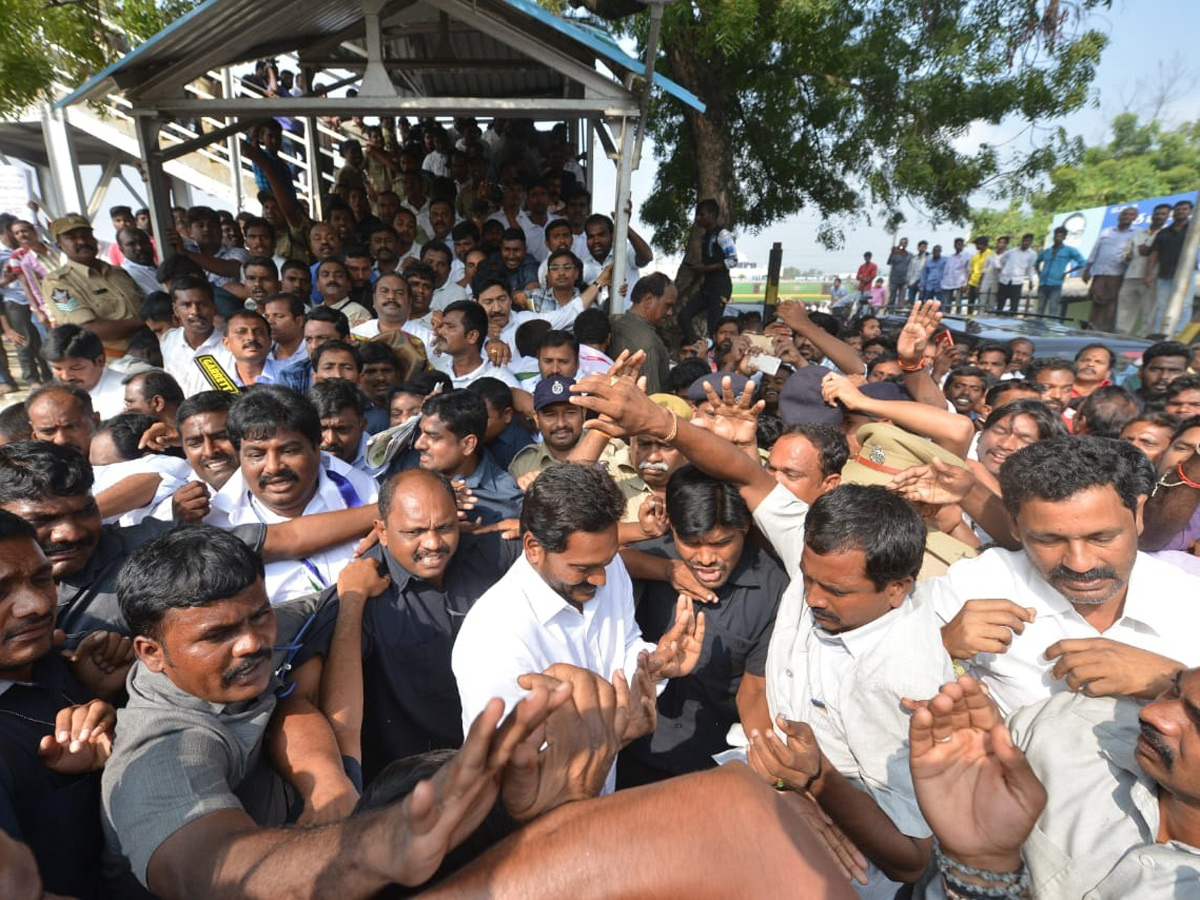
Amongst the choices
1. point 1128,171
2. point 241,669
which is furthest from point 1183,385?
point 1128,171

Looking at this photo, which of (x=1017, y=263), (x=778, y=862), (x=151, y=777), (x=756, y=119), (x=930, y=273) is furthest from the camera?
(x=930, y=273)

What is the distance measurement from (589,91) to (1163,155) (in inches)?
1875

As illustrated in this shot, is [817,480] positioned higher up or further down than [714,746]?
higher up

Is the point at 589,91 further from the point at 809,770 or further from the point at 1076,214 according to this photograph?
the point at 1076,214

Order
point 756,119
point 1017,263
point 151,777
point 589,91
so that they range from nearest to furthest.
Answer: point 151,777
point 589,91
point 756,119
point 1017,263

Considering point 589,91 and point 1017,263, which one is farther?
point 1017,263

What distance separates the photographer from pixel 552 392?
12.1ft

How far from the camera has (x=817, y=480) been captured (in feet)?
9.50

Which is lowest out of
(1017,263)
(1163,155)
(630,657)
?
(630,657)

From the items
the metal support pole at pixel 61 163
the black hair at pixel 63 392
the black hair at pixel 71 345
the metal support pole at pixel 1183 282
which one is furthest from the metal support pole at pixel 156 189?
the metal support pole at pixel 1183 282

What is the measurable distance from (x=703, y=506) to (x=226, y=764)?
1.65 m

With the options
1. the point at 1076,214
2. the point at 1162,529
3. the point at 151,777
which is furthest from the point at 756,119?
the point at 1076,214

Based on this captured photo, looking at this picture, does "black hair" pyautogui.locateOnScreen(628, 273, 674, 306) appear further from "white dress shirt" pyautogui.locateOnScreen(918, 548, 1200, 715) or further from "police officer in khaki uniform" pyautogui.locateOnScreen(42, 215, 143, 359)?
"police officer in khaki uniform" pyautogui.locateOnScreen(42, 215, 143, 359)

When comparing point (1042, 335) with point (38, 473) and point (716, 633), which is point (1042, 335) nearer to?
point (716, 633)
